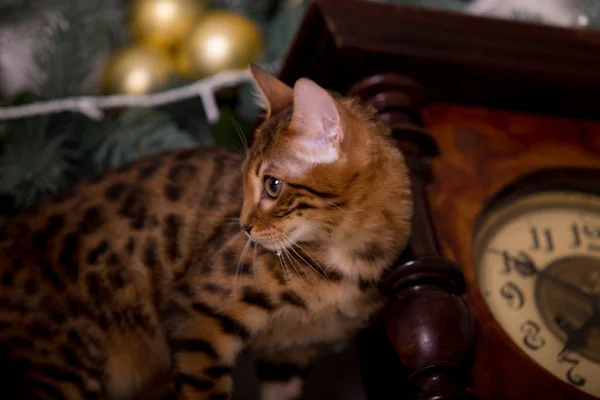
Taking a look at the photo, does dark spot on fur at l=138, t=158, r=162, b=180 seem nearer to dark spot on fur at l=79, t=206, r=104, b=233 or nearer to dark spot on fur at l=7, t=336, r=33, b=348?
dark spot on fur at l=79, t=206, r=104, b=233

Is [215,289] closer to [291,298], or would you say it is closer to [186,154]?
[291,298]

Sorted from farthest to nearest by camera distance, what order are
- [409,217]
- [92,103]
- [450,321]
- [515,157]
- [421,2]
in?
1. [421,2]
2. [92,103]
3. [515,157]
4. [409,217]
5. [450,321]

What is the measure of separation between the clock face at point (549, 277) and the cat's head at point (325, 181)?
0.52 ft

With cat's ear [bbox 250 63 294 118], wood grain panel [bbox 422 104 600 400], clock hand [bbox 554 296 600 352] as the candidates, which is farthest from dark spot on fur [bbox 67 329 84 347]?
clock hand [bbox 554 296 600 352]

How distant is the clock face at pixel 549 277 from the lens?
80cm

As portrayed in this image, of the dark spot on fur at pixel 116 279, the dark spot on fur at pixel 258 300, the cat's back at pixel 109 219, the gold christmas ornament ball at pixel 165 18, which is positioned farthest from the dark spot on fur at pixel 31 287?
the gold christmas ornament ball at pixel 165 18

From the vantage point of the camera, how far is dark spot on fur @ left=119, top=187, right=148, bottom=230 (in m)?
0.96

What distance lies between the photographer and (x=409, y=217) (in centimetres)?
81

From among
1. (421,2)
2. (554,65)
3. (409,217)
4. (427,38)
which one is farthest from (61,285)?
(421,2)

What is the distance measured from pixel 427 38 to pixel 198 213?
433mm

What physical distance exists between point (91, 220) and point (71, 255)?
61mm

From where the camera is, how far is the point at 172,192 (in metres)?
0.99

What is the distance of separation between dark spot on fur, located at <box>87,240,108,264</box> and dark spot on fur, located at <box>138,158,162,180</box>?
0.12 meters

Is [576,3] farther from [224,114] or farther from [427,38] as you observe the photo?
[224,114]
